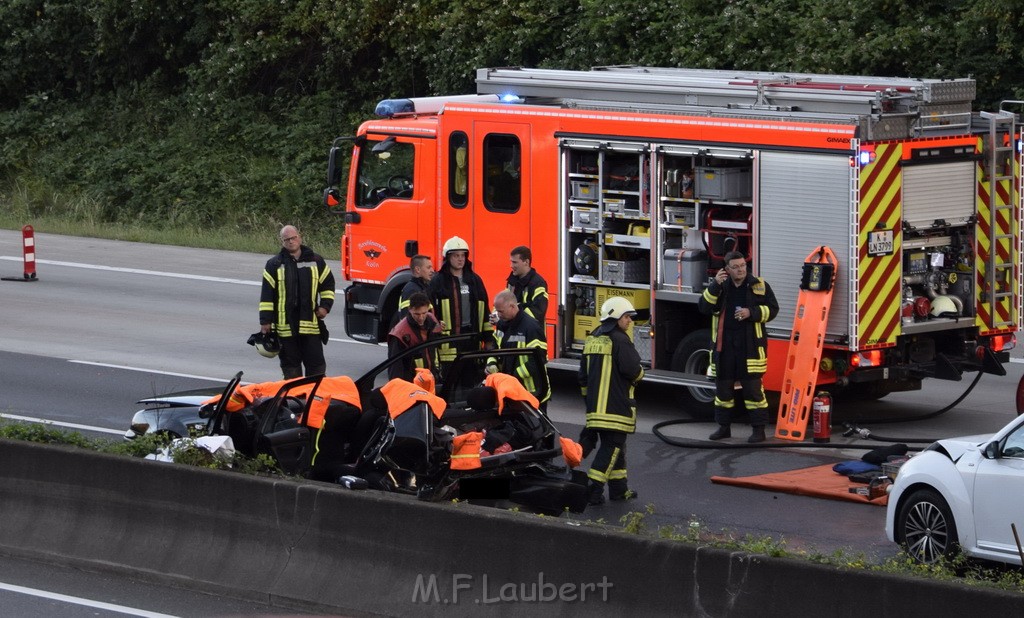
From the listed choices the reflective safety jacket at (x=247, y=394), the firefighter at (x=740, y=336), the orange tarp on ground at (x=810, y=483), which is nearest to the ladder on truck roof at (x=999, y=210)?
the firefighter at (x=740, y=336)

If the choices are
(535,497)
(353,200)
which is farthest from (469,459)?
(353,200)

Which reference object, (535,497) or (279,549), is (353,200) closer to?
(535,497)

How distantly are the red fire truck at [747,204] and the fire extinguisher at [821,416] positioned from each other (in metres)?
0.31

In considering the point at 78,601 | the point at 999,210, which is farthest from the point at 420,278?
the point at 78,601

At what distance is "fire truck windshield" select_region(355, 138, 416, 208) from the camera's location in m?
16.8

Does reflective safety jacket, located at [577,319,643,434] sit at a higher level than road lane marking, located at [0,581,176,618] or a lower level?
higher

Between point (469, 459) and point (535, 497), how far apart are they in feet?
2.23

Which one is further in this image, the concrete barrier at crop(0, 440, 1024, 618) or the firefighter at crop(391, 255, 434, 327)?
the firefighter at crop(391, 255, 434, 327)

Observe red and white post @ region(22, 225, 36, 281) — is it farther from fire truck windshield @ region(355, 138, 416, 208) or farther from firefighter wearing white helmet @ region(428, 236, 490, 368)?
firefighter wearing white helmet @ region(428, 236, 490, 368)

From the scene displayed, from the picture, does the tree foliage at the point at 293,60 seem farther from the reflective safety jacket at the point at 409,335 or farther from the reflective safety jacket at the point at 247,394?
the reflective safety jacket at the point at 247,394

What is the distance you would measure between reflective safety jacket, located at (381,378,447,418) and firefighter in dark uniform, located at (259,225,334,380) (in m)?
4.27

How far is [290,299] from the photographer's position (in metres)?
14.2

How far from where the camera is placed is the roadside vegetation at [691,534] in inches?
292

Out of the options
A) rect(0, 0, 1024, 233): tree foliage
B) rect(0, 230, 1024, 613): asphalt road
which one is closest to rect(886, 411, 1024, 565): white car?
rect(0, 230, 1024, 613): asphalt road
